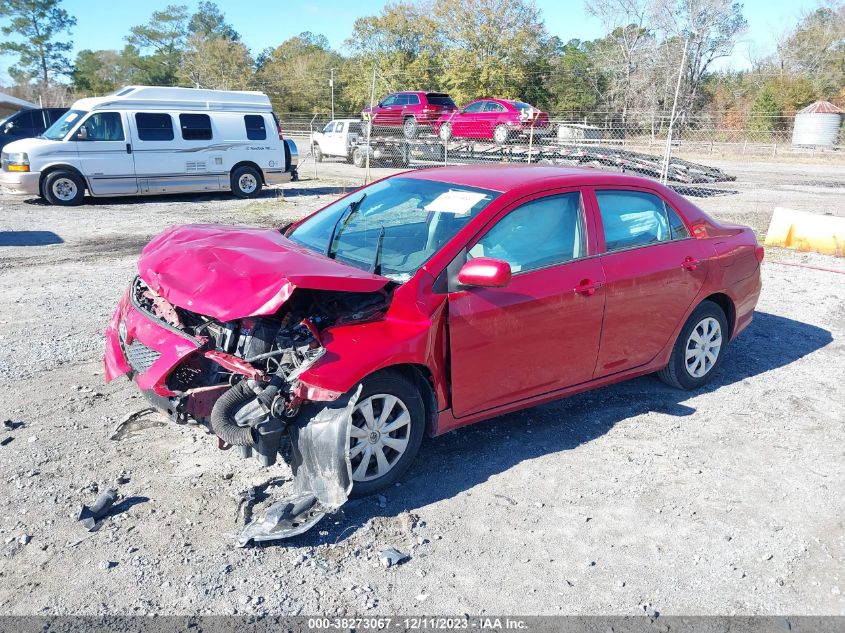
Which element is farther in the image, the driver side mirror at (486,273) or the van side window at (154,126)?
the van side window at (154,126)

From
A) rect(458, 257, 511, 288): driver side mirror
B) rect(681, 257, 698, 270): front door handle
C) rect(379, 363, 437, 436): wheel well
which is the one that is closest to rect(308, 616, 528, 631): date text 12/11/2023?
rect(379, 363, 437, 436): wheel well

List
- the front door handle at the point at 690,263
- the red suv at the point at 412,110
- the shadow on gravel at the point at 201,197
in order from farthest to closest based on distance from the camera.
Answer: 1. the red suv at the point at 412,110
2. the shadow on gravel at the point at 201,197
3. the front door handle at the point at 690,263

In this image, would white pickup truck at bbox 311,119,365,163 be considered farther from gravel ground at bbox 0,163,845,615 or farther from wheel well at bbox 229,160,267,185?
gravel ground at bbox 0,163,845,615

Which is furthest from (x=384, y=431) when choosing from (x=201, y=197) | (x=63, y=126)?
(x=201, y=197)

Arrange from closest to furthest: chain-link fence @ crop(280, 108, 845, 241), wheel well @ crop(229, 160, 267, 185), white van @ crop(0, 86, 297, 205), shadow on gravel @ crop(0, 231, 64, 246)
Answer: shadow on gravel @ crop(0, 231, 64, 246) → white van @ crop(0, 86, 297, 205) → wheel well @ crop(229, 160, 267, 185) → chain-link fence @ crop(280, 108, 845, 241)

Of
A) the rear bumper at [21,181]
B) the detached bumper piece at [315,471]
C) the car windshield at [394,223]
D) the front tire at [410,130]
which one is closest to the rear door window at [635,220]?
the car windshield at [394,223]

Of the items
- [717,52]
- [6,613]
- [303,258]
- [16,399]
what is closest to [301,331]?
[303,258]

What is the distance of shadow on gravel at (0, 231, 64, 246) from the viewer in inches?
426

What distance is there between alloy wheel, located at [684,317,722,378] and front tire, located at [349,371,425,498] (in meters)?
2.55

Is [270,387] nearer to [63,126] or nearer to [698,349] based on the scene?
[698,349]

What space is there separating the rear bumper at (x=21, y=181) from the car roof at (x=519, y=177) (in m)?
12.1

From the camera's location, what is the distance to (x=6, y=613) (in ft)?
9.43

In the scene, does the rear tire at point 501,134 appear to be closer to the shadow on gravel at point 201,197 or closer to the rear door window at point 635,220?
the shadow on gravel at point 201,197

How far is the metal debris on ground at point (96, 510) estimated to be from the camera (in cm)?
344
